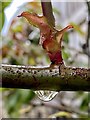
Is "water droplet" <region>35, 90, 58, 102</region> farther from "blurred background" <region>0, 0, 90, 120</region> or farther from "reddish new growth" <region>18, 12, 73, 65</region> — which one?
"blurred background" <region>0, 0, 90, 120</region>

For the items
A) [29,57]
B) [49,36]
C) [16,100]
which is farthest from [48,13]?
[29,57]

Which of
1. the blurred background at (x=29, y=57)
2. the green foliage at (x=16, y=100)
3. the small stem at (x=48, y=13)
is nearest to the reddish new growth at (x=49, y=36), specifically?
the small stem at (x=48, y=13)

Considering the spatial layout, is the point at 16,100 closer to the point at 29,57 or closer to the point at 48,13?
the point at 29,57

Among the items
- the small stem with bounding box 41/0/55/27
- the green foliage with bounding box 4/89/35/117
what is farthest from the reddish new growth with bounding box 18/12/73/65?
the green foliage with bounding box 4/89/35/117

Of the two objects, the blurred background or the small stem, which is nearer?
the small stem

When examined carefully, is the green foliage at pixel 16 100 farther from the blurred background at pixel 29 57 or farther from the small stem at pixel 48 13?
the small stem at pixel 48 13
